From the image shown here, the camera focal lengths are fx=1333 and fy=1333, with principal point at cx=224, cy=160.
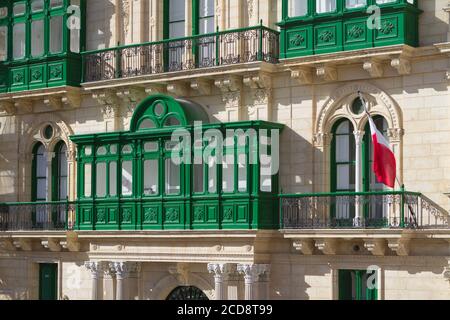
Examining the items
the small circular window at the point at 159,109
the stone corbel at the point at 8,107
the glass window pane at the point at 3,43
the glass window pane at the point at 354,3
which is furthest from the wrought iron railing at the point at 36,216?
the glass window pane at the point at 354,3

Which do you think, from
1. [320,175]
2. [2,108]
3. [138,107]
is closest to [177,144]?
[138,107]

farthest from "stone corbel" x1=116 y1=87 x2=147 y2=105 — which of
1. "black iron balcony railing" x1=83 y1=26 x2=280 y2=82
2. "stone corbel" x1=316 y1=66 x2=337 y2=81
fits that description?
"stone corbel" x1=316 y1=66 x2=337 y2=81

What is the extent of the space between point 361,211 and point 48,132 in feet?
34.8

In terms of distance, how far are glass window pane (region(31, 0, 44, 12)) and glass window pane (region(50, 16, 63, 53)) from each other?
0.56m

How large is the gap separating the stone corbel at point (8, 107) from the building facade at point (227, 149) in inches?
18.7

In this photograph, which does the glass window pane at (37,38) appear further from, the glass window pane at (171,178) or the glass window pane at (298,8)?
the glass window pane at (298,8)

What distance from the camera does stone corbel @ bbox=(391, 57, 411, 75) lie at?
95.9ft

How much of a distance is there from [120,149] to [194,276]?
3.75 metres

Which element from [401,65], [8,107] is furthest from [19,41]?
[401,65]

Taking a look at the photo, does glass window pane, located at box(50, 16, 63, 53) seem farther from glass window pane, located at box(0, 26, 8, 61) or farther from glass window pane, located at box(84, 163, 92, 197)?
glass window pane, located at box(84, 163, 92, 197)

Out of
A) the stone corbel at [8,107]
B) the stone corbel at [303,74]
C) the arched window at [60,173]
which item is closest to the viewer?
the stone corbel at [303,74]

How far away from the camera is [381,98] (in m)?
30.0

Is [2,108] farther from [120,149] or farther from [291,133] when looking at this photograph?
[291,133]

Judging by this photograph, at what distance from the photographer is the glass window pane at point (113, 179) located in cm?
3359
